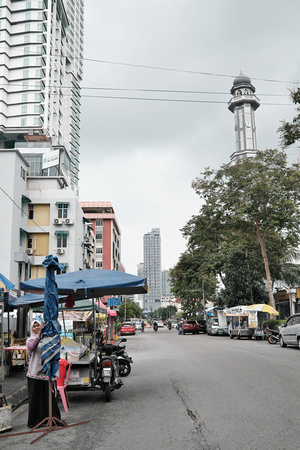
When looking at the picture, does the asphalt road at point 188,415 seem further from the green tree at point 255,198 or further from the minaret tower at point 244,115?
the minaret tower at point 244,115

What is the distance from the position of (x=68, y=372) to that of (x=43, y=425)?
1.85m

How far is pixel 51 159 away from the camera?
58.8 meters

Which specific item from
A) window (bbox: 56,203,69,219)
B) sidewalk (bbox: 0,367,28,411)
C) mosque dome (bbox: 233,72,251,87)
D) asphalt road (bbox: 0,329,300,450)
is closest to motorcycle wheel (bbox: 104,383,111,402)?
asphalt road (bbox: 0,329,300,450)

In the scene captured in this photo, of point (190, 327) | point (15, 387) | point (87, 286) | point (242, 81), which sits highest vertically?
point (242, 81)

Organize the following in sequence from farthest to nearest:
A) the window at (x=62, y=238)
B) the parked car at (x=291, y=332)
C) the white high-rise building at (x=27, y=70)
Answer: the white high-rise building at (x=27, y=70) < the window at (x=62, y=238) < the parked car at (x=291, y=332)

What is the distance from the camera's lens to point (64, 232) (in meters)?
46.9

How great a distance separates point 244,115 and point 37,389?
479 ft

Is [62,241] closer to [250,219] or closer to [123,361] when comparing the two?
[250,219]

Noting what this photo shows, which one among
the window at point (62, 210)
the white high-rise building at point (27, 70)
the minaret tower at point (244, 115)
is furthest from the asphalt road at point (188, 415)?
the minaret tower at point (244, 115)

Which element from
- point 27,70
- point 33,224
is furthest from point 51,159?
point 27,70

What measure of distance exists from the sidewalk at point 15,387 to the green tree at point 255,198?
2129cm

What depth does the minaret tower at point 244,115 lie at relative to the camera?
142 metres

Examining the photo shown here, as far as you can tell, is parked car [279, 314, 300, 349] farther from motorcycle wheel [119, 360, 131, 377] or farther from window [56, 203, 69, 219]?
window [56, 203, 69, 219]

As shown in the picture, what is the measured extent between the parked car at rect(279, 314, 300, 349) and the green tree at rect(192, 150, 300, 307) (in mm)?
10212
